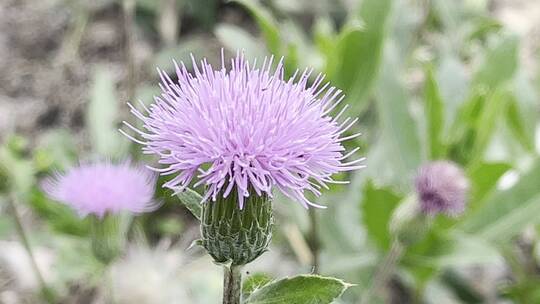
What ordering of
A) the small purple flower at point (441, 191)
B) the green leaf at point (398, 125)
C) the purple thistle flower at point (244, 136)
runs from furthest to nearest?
the green leaf at point (398, 125) → the small purple flower at point (441, 191) → the purple thistle flower at point (244, 136)

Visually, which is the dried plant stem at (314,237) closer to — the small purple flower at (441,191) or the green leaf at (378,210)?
the green leaf at (378,210)

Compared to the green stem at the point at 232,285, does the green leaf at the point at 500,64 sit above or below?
above

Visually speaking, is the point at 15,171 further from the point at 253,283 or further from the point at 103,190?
the point at 253,283

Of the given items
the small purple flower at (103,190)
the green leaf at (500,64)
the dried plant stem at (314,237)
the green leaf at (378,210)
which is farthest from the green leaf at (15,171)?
the green leaf at (500,64)

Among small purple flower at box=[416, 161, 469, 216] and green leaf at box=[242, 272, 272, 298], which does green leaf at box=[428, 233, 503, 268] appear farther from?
green leaf at box=[242, 272, 272, 298]

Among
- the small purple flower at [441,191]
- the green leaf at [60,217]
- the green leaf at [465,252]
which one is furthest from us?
the green leaf at [60,217]

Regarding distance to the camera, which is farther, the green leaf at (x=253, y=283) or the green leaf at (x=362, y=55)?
the green leaf at (x=362, y=55)
